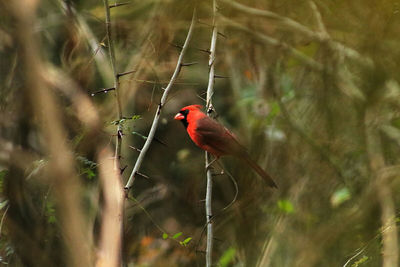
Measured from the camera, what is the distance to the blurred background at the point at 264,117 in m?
3.68

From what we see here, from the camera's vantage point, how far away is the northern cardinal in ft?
11.4

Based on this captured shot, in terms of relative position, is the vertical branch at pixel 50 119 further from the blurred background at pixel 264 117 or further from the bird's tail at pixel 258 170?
the bird's tail at pixel 258 170

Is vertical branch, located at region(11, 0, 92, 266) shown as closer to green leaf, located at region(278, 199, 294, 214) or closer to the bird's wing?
the bird's wing

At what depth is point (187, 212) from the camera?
5676mm

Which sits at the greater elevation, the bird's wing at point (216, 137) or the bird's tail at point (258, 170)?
the bird's wing at point (216, 137)

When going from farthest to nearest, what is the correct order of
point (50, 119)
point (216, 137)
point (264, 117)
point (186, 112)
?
point (264, 117), point (186, 112), point (216, 137), point (50, 119)

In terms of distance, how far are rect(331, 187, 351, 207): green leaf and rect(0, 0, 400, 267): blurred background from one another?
0.02 meters

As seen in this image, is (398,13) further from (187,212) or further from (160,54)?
(187,212)

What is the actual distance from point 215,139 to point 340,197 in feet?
3.59

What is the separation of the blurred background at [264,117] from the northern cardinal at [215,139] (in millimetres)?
368

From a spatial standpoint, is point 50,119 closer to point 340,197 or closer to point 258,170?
point 258,170

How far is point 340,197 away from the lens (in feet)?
13.1

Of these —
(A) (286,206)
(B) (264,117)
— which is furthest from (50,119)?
(B) (264,117)

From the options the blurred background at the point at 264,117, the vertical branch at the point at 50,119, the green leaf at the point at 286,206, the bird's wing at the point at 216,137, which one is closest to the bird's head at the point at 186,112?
the bird's wing at the point at 216,137
